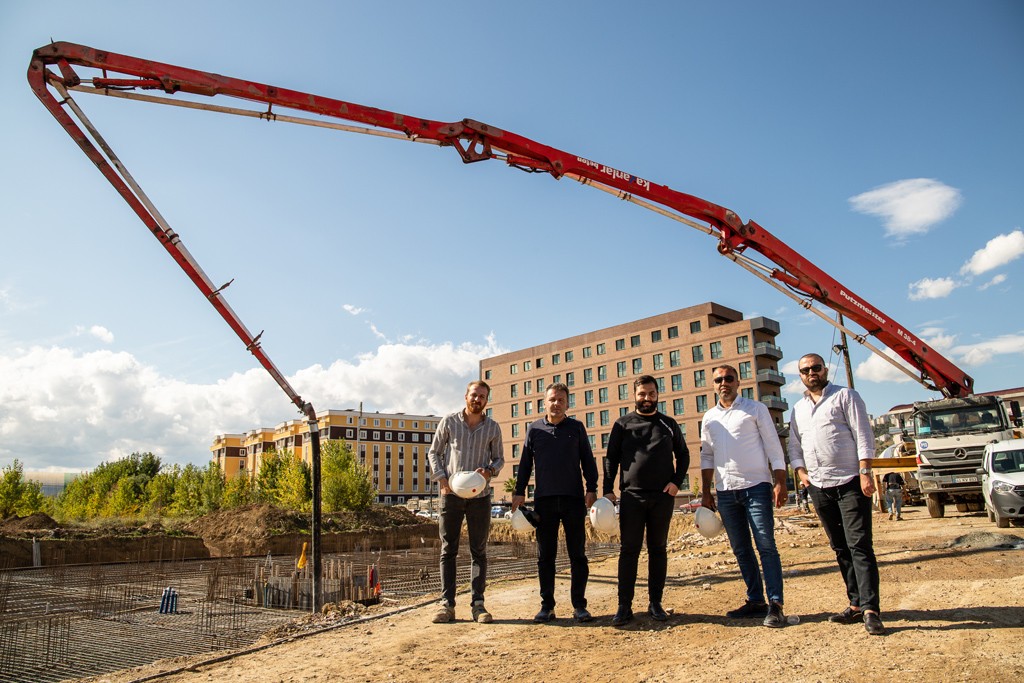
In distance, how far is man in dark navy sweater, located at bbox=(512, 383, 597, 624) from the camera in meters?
4.60

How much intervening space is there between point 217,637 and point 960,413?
44.1 feet

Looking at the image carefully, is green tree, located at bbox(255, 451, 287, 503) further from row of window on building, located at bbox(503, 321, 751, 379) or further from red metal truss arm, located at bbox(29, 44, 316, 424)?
red metal truss arm, located at bbox(29, 44, 316, 424)

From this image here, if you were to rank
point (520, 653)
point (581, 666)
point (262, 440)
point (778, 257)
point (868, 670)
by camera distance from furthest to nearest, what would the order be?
point (262, 440) → point (778, 257) → point (520, 653) → point (581, 666) → point (868, 670)

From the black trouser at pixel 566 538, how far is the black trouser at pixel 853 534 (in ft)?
5.08

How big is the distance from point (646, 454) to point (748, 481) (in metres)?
0.65

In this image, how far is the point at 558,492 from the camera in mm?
4598

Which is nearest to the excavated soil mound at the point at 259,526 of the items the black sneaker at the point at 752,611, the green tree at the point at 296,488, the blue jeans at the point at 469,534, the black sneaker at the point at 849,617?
the green tree at the point at 296,488

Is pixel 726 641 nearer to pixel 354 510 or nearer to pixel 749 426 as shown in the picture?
pixel 749 426

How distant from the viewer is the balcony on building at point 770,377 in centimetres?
5278

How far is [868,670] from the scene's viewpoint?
3.00 metres

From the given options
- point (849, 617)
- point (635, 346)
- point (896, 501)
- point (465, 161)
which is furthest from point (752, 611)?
point (635, 346)

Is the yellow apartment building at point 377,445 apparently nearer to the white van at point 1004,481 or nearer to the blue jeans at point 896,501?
the blue jeans at point 896,501

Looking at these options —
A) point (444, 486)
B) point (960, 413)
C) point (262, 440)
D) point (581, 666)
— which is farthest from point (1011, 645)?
point (262, 440)

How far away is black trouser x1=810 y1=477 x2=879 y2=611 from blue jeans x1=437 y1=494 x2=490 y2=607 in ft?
7.49
